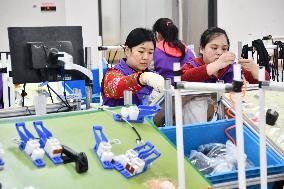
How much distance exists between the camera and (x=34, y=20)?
215 inches

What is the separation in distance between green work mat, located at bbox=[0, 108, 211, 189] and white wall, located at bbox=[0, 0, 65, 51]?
158 inches

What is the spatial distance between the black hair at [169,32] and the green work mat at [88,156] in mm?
1548

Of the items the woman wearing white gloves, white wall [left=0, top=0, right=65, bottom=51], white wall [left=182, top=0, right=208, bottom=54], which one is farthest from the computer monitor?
white wall [left=182, top=0, right=208, bottom=54]

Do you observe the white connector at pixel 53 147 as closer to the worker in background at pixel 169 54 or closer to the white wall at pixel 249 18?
the worker in background at pixel 169 54

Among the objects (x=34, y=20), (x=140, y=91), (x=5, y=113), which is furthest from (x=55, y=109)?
(x=34, y=20)

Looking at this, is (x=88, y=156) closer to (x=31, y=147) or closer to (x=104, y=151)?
(x=104, y=151)

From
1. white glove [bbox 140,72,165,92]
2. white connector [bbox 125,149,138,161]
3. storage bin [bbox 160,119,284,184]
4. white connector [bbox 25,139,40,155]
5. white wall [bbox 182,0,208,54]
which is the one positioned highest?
white wall [bbox 182,0,208,54]

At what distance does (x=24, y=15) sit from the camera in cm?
541

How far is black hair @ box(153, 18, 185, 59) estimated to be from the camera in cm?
311

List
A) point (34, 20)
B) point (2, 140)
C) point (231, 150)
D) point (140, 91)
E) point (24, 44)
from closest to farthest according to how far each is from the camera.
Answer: point (2, 140) → point (231, 150) → point (24, 44) → point (140, 91) → point (34, 20)

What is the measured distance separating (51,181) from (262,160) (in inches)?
24.6

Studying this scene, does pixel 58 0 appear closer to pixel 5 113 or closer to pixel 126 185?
pixel 5 113

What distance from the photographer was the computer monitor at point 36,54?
1851 mm

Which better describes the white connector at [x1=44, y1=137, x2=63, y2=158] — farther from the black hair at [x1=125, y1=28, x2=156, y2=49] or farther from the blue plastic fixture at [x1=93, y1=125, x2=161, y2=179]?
the black hair at [x1=125, y1=28, x2=156, y2=49]
